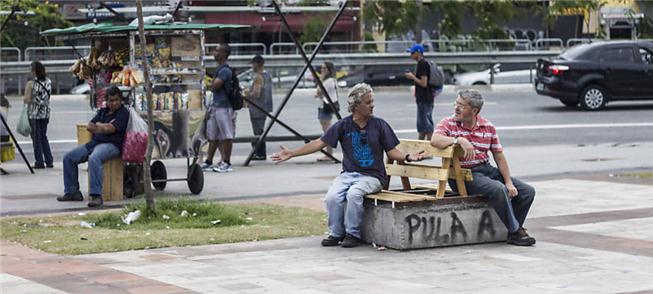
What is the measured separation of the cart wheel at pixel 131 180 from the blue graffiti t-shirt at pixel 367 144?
13.4 feet

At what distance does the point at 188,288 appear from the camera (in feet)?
28.1

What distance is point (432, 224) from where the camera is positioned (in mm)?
10328

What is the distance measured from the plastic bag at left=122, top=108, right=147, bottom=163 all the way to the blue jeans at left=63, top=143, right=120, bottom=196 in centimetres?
13

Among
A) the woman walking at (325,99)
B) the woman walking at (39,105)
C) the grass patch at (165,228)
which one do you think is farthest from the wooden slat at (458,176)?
the woman walking at (39,105)

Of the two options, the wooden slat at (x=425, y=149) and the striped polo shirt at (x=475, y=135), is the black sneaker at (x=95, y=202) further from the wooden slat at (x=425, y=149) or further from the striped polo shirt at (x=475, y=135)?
the striped polo shirt at (x=475, y=135)

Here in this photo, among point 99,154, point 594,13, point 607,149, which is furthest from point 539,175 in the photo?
point 594,13

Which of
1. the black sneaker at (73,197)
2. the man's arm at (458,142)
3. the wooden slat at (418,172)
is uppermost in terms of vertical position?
the man's arm at (458,142)

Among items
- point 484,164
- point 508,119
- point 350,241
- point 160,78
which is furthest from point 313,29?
point 350,241

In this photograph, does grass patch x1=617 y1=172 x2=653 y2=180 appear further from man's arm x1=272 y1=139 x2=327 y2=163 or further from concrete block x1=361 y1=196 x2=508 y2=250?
man's arm x1=272 y1=139 x2=327 y2=163

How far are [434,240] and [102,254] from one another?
2644 mm

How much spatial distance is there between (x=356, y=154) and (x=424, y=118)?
28.6ft

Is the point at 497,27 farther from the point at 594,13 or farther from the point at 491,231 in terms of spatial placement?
the point at 491,231

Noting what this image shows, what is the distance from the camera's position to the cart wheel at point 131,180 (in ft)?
46.9

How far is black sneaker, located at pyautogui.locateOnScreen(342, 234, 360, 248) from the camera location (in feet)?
34.1
